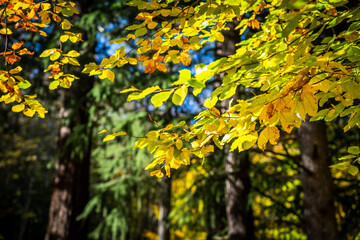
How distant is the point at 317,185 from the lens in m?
2.49

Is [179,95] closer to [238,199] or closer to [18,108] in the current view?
[18,108]

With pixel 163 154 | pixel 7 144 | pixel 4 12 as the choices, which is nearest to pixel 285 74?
pixel 163 154

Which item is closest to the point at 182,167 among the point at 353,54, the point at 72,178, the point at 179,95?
the point at 72,178

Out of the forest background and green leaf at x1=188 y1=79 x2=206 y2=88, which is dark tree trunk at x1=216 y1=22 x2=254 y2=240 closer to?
the forest background

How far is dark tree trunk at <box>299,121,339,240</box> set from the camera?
7.89 ft

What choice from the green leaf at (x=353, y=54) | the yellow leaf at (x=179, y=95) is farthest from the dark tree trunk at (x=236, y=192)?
the yellow leaf at (x=179, y=95)

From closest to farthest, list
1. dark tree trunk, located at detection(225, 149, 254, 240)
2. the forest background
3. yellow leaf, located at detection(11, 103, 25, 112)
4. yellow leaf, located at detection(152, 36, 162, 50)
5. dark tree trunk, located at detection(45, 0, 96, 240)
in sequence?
yellow leaf, located at detection(152, 36, 162, 50)
yellow leaf, located at detection(11, 103, 25, 112)
the forest background
dark tree trunk, located at detection(225, 149, 254, 240)
dark tree trunk, located at detection(45, 0, 96, 240)

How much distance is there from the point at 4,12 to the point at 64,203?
154 inches

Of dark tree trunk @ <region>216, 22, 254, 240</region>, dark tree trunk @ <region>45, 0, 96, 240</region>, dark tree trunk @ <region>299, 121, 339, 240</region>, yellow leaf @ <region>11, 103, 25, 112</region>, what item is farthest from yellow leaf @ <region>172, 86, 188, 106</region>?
dark tree trunk @ <region>45, 0, 96, 240</region>

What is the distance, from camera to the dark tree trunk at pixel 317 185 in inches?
94.7

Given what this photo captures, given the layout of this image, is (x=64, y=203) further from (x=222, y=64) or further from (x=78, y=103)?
(x=222, y=64)

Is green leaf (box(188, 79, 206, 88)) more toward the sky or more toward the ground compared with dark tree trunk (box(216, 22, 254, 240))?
more toward the sky

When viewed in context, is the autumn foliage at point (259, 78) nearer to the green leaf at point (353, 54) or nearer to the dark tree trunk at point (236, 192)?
the green leaf at point (353, 54)

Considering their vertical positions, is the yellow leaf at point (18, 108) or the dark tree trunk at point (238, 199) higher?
the yellow leaf at point (18, 108)
